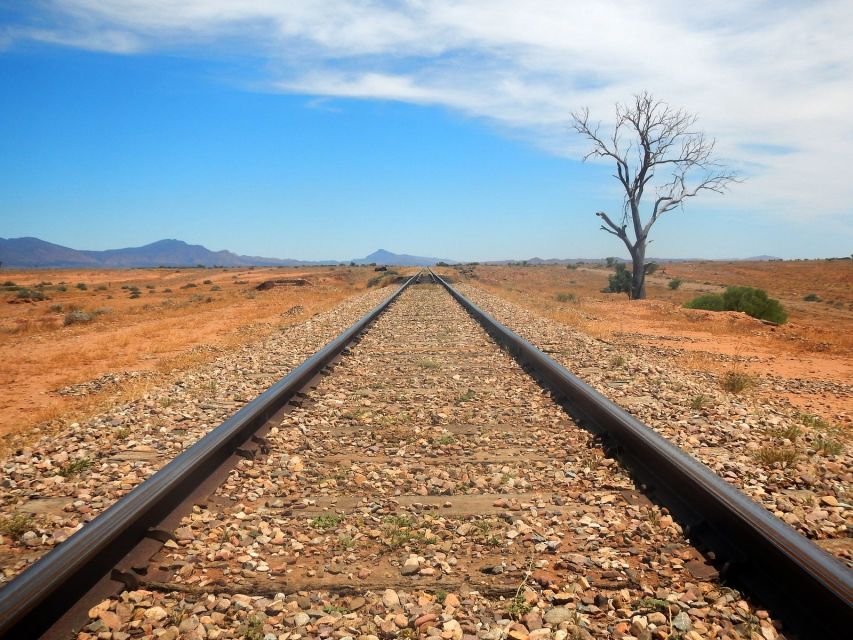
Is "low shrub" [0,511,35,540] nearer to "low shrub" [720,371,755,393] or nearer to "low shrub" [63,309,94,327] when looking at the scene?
"low shrub" [720,371,755,393]

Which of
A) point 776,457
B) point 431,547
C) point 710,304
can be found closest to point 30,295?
point 710,304

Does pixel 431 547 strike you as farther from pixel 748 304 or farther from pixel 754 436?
pixel 748 304

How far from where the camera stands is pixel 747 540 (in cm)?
306

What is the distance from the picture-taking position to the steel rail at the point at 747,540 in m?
2.55

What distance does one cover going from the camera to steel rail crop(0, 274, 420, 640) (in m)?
2.48

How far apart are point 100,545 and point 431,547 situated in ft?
5.36

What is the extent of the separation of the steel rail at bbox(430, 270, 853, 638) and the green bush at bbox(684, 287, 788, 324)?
19.0m

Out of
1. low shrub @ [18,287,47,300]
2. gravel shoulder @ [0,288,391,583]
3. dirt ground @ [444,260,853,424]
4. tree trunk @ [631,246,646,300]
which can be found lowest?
low shrub @ [18,287,47,300]

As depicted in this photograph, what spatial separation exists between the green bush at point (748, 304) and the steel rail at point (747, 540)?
750 inches

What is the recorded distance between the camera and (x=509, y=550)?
11.2ft

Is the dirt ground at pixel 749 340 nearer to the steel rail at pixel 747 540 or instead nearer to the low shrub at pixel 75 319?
the steel rail at pixel 747 540

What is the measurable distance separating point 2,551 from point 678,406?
19.0 feet

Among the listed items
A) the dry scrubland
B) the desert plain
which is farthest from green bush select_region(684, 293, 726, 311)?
the dry scrubland

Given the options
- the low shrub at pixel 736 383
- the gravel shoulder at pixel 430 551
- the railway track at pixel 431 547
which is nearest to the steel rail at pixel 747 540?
the railway track at pixel 431 547
